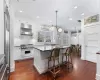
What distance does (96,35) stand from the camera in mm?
4781

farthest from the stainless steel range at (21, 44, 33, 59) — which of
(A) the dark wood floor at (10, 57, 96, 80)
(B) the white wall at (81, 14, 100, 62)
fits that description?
(B) the white wall at (81, 14, 100, 62)

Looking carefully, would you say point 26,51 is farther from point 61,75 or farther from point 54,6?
point 54,6

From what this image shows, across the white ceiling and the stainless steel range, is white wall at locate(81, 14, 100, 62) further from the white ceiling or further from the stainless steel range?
the stainless steel range

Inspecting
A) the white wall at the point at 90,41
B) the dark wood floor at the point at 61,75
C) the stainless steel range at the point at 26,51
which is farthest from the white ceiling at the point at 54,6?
the dark wood floor at the point at 61,75

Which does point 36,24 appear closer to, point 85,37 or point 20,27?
point 20,27

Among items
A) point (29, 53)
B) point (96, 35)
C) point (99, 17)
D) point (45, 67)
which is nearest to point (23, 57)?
point (29, 53)

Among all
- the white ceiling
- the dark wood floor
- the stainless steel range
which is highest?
the white ceiling

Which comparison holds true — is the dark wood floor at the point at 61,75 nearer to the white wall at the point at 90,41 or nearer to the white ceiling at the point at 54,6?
the white wall at the point at 90,41

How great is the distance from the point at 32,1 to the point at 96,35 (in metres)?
4.27

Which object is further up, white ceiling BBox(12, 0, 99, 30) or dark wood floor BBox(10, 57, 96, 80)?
white ceiling BBox(12, 0, 99, 30)

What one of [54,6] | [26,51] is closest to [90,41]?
[54,6]

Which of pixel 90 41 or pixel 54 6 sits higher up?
pixel 54 6

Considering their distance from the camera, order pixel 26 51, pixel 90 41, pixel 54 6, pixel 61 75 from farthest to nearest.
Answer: pixel 26 51, pixel 90 41, pixel 54 6, pixel 61 75

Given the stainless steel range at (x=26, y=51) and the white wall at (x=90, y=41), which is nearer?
the white wall at (x=90, y=41)
